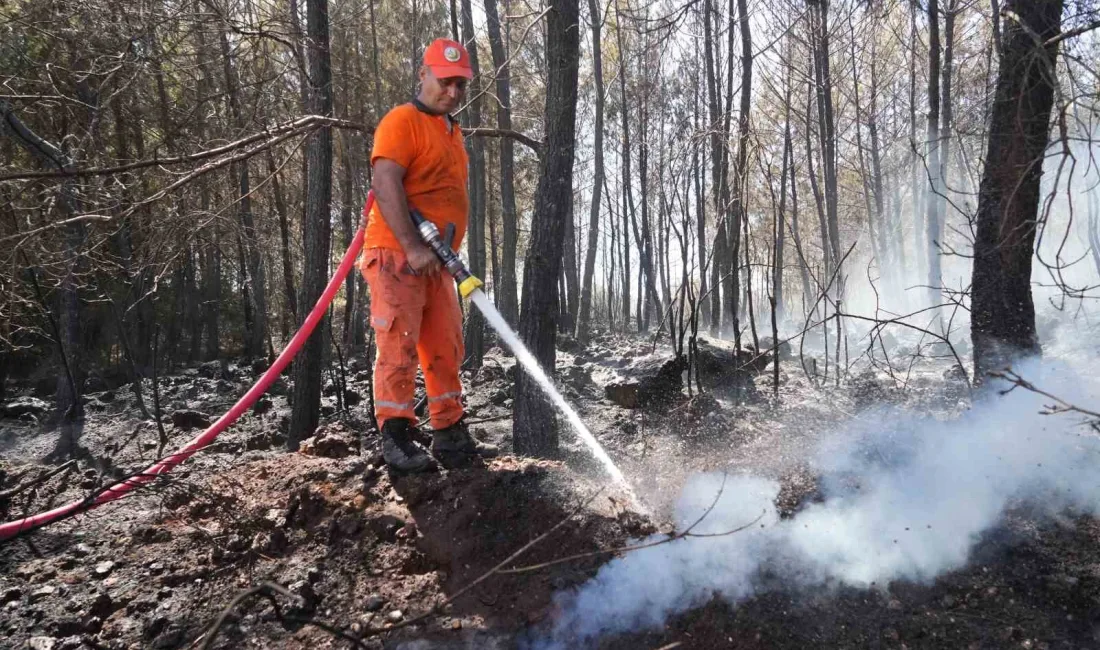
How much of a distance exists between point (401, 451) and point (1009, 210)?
3975mm

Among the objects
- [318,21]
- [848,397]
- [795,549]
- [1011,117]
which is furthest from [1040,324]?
[318,21]

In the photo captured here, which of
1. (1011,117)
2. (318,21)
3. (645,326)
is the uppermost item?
(318,21)

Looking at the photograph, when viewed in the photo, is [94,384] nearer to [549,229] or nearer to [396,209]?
[549,229]

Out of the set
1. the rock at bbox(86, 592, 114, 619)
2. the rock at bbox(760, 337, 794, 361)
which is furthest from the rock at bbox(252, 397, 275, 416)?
the rock at bbox(760, 337, 794, 361)

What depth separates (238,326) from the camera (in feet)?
52.6

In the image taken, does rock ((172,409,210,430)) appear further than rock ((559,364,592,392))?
No

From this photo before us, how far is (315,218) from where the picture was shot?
5.37m

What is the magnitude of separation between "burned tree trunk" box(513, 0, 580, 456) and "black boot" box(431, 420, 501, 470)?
2.19 ft

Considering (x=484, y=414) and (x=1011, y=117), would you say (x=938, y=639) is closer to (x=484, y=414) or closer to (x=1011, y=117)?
(x=1011, y=117)

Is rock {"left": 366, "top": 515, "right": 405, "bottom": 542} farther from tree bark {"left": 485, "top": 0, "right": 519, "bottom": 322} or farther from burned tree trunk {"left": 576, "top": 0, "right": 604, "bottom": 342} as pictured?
burned tree trunk {"left": 576, "top": 0, "right": 604, "bottom": 342}

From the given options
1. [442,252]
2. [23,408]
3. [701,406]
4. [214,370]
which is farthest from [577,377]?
[23,408]

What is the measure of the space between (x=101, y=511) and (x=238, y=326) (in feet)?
43.7

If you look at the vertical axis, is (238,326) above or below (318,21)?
below

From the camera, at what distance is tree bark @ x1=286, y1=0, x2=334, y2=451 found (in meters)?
5.20
